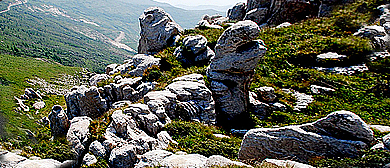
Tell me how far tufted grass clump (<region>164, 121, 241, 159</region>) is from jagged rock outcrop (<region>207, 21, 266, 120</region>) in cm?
270

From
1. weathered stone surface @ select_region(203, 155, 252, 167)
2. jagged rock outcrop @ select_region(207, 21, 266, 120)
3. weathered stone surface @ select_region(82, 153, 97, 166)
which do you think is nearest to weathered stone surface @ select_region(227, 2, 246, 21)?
jagged rock outcrop @ select_region(207, 21, 266, 120)

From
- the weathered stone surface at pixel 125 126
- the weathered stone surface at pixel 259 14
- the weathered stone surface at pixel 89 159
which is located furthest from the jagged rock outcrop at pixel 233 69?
the weathered stone surface at pixel 259 14

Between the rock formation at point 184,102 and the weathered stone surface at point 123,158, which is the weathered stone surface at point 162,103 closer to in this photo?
the rock formation at point 184,102

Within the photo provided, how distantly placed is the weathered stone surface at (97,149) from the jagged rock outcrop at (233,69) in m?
8.47

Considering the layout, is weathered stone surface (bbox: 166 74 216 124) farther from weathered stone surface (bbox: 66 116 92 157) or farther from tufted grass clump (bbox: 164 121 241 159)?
weathered stone surface (bbox: 66 116 92 157)

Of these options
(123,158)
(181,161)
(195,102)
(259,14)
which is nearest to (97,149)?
(123,158)

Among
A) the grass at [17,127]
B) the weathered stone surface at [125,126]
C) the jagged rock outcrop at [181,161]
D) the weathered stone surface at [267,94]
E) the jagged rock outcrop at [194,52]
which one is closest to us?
the grass at [17,127]

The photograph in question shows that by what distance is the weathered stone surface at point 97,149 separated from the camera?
9539 mm

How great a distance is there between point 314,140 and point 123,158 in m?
7.98

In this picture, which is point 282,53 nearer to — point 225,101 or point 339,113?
point 225,101

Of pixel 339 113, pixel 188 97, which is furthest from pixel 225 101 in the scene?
pixel 339 113

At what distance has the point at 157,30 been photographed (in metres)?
31.8

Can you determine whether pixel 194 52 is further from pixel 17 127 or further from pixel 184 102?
pixel 17 127

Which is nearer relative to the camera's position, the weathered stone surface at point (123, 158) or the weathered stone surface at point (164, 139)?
the weathered stone surface at point (123, 158)
